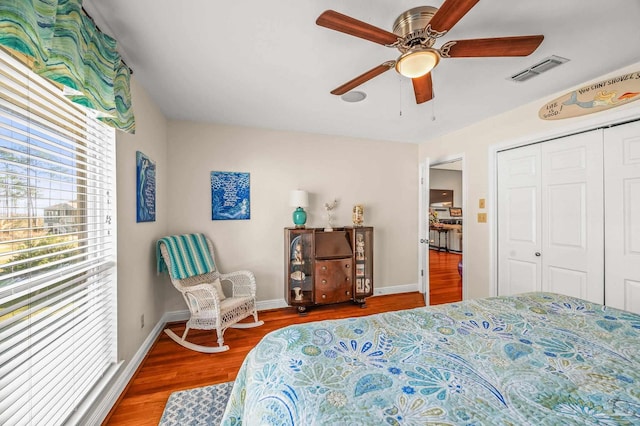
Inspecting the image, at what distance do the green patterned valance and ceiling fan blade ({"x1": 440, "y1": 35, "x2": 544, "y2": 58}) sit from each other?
5.56 ft

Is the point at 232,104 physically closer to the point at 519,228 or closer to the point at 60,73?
the point at 60,73

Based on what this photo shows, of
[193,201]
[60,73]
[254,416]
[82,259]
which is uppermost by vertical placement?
[60,73]

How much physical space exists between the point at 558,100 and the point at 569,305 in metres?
1.96

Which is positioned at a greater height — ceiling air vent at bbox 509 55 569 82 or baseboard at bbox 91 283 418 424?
ceiling air vent at bbox 509 55 569 82

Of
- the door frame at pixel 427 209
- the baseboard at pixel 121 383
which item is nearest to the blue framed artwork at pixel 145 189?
the baseboard at pixel 121 383

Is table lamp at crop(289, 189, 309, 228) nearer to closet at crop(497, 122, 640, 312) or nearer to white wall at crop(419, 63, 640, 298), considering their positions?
white wall at crop(419, 63, 640, 298)

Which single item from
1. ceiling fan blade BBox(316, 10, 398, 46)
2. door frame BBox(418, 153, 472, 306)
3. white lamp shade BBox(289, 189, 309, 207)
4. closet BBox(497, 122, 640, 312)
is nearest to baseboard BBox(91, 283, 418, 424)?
door frame BBox(418, 153, 472, 306)

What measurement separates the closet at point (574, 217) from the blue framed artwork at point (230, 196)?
3.07 m

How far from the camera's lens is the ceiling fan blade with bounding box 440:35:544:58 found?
4.20 ft

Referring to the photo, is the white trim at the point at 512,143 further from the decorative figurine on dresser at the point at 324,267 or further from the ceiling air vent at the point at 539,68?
the decorative figurine on dresser at the point at 324,267

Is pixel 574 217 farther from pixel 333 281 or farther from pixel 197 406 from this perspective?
pixel 197 406

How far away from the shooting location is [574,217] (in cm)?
235

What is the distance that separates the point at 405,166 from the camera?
4.12 meters

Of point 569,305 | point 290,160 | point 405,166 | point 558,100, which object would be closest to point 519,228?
point 558,100
